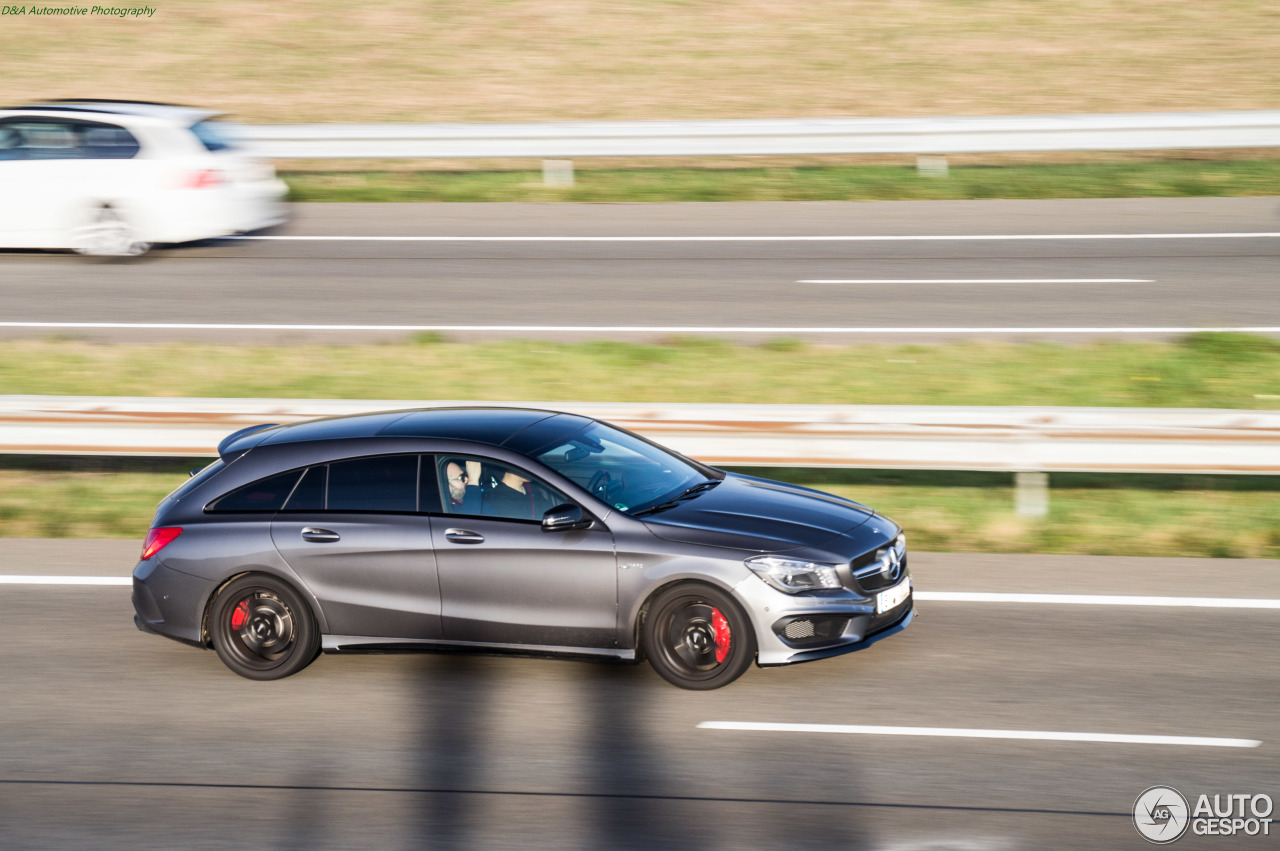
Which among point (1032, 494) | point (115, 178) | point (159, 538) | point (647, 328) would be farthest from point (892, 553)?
point (115, 178)

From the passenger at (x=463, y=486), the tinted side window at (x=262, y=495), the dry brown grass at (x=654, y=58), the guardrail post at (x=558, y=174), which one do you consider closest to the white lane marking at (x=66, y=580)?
the tinted side window at (x=262, y=495)

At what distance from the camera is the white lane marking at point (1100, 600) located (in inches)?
313

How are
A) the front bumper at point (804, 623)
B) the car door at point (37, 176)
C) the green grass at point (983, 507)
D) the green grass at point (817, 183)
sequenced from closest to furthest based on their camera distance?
the front bumper at point (804, 623)
the green grass at point (983, 507)
the car door at point (37, 176)
the green grass at point (817, 183)

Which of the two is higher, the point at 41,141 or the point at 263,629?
the point at 41,141

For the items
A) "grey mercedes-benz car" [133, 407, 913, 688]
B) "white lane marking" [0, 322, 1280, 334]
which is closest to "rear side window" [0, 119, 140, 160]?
"white lane marking" [0, 322, 1280, 334]

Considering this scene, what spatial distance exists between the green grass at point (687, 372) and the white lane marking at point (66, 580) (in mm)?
3300

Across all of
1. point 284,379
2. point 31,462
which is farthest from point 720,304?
point 31,462

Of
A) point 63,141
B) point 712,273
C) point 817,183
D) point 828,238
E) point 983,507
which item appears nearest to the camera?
point 983,507

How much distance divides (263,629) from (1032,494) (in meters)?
5.51

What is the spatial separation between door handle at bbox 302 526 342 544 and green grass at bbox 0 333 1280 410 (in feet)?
15.7

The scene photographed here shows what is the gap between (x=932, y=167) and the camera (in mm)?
19453

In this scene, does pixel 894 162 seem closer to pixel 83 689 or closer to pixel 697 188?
pixel 697 188

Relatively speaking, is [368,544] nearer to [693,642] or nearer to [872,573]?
[693,642]

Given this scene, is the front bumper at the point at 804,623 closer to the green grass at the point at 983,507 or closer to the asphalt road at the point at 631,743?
the asphalt road at the point at 631,743
